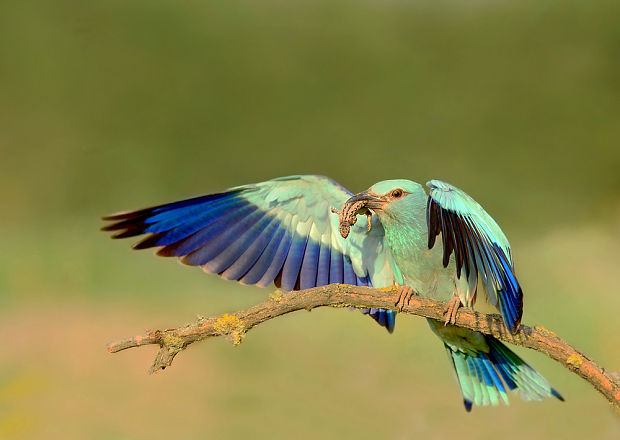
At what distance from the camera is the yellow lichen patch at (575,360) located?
1309mm

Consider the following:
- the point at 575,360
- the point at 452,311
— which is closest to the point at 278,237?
the point at 452,311

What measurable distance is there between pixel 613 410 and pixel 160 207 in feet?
3.77

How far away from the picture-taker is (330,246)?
1.83 m

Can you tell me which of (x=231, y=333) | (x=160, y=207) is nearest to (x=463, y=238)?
(x=231, y=333)

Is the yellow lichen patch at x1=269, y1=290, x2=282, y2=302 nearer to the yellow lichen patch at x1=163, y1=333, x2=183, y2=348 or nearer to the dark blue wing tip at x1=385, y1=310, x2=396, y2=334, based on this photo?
the yellow lichen patch at x1=163, y1=333, x2=183, y2=348

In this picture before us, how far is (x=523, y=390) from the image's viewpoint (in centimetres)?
168

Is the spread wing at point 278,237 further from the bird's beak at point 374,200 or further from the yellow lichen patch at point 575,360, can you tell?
the yellow lichen patch at point 575,360

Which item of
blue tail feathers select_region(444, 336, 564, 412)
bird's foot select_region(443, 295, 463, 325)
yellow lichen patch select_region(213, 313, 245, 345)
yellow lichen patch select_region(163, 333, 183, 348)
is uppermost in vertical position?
bird's foot select_region(443, 295, 463, 325)

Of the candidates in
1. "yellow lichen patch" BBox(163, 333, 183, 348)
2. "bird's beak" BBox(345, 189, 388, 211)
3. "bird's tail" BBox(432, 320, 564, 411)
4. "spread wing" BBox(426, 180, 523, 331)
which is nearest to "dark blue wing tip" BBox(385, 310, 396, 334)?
"bird's tail" BBox(432, 320, 564, 411)

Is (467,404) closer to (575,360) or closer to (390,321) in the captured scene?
(390,321)

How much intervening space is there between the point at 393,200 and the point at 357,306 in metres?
0.31

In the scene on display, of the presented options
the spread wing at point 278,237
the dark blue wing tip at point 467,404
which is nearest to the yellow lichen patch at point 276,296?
the spread wing at point 278,237

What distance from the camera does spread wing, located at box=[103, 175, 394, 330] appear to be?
66.8 inches

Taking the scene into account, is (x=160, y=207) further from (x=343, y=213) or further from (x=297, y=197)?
(x=343, y=213)
